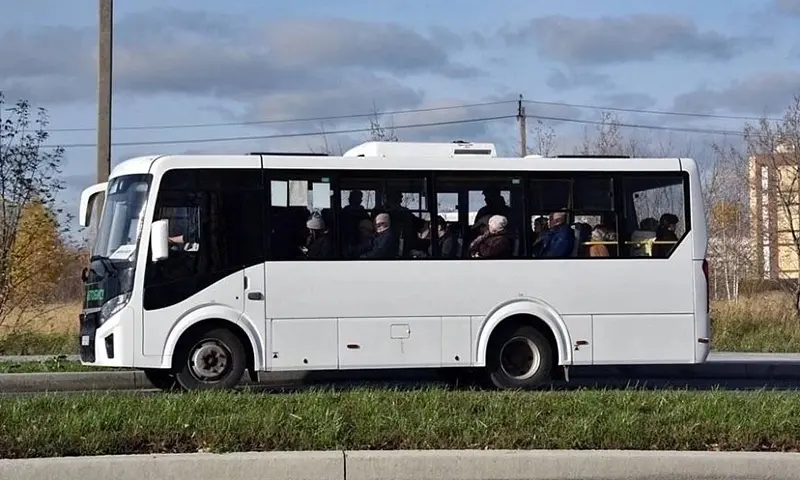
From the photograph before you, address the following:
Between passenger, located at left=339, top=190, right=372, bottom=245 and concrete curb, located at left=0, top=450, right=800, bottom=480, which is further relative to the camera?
passenger, located at left=339, top=190, right=372, bottom=245

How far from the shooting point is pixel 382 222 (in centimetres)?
1374

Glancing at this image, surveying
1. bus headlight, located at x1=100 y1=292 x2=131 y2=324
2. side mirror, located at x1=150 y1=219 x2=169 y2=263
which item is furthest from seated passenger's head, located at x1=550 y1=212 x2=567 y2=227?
bus headlight, located at x1=100 y1=292 x2=131 y2=324

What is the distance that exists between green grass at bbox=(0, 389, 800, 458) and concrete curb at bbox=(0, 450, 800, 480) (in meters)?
0.51

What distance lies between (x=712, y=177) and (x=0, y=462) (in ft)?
99.5

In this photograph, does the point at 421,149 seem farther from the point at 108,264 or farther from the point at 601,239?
the point at 108,264

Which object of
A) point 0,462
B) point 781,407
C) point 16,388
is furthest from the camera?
point 16,388

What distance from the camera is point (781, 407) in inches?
372

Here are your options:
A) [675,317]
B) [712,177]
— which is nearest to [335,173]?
[675,317]

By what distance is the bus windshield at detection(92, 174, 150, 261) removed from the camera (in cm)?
1313

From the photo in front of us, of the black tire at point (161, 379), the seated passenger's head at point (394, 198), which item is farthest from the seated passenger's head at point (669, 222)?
the black tire at point (161, 379)

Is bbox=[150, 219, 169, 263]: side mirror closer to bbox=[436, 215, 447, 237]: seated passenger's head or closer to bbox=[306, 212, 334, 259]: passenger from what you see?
bbox=[306, 212, 334, 259]: passenger

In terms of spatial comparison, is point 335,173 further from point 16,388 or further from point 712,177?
point 712,177

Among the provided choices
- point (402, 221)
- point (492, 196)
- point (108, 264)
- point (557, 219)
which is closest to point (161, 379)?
point (108, 264)

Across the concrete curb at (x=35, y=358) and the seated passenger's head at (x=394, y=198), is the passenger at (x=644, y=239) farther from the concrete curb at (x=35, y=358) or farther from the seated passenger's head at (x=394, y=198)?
the concrete curb at (x=35, y=358)
